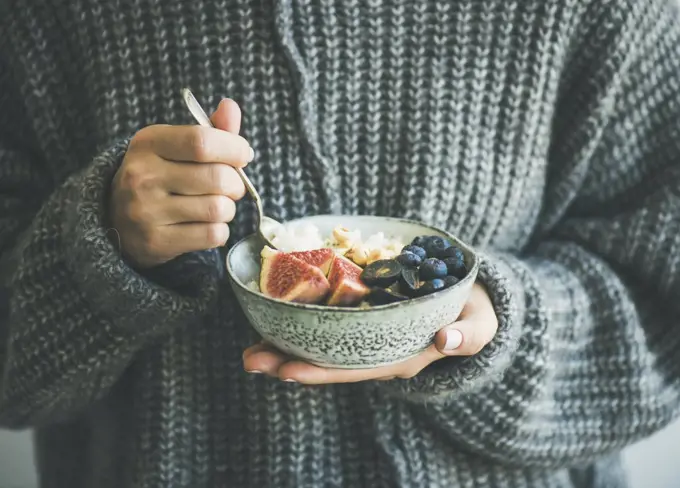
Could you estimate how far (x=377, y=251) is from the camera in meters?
0.55

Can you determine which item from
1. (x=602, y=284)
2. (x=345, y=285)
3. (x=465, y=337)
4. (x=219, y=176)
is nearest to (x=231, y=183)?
(x=219, y=176)

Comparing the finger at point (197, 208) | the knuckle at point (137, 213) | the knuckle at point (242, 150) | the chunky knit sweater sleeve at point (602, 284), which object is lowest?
the chunky knit sweater sleeve at point (602, 284)

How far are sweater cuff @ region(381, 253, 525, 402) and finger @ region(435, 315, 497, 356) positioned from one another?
0.01m

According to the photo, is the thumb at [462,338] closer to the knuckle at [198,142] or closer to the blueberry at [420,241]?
the blueberry at [420,241]

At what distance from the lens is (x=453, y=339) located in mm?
525

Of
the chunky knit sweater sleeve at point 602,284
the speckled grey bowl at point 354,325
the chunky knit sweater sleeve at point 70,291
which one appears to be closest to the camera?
the speckled grey bowl at point 354,325

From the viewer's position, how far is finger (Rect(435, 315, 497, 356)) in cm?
52

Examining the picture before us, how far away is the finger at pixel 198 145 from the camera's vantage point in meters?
0.49

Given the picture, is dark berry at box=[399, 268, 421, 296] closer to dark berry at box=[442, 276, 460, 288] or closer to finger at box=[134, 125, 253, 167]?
dark berry at box=[442, 276, 460, 288]

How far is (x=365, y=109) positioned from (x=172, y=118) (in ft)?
0.60

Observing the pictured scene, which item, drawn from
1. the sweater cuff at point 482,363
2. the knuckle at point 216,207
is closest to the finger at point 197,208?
the knuckle at point 216,207

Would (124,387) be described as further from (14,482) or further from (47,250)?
(14,482)

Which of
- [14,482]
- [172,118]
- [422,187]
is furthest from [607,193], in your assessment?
[14,482]

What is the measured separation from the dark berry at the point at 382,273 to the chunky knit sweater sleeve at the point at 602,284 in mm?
184
